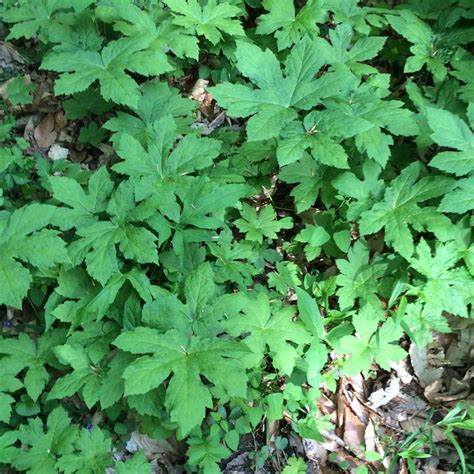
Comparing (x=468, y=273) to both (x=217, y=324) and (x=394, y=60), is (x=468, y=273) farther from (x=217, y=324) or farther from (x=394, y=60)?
(x=394, y=60)

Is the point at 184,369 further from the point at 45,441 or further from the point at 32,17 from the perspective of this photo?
the point at 32,17

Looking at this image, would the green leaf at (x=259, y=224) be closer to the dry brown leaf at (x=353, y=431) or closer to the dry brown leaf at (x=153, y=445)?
the dry brown leaf at (x=353, y=431)

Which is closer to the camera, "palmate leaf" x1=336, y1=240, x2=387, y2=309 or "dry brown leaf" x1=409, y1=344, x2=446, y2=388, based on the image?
"palmate leaf" x1=336, y1=240, x2=387, y2=309

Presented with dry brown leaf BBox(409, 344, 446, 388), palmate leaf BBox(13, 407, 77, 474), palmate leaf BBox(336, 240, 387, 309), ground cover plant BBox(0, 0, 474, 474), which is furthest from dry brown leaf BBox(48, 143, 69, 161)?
dry brown leaf BBox(409, 344, 446, 388)

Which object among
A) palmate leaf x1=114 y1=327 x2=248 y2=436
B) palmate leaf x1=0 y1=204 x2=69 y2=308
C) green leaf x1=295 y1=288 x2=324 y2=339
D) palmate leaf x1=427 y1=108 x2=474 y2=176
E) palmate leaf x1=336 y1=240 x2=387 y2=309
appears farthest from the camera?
→ palmate leaf x1=336 y1=240 x2=387 y2=309

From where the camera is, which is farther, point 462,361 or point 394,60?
point 394,60

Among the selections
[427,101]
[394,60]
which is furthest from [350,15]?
[427,101]

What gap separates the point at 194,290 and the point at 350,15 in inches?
84.7

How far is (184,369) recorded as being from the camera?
2.13 m

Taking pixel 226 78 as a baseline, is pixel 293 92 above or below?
above

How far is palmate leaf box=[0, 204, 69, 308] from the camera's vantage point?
92.4 inches

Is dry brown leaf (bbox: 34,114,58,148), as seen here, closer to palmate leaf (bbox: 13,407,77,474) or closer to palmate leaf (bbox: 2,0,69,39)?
palmate leaf (bbox: 2,0,69,39)

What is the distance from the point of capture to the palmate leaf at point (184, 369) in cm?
205

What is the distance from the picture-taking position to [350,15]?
130 inches
